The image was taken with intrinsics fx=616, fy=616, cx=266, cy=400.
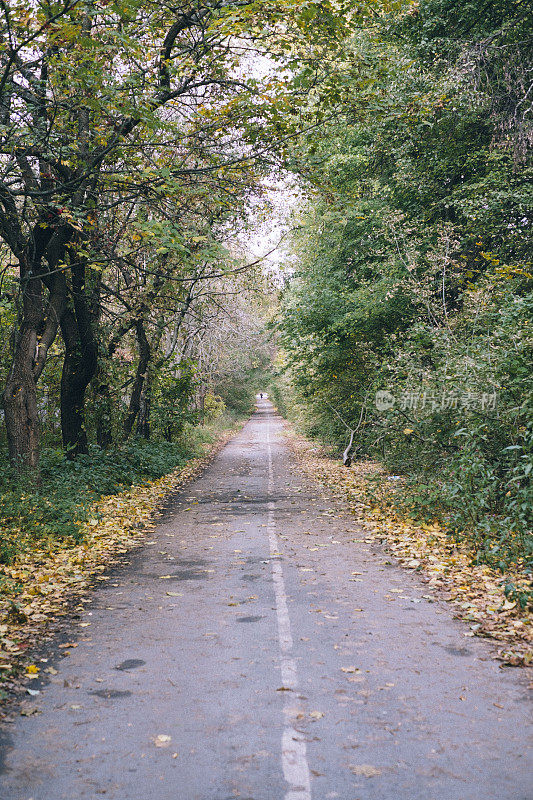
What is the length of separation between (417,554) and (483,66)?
1165 cm

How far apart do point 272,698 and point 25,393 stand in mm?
8537

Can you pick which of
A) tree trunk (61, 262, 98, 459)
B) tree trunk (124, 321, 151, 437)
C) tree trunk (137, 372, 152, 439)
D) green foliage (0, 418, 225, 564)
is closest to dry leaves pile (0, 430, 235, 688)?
green foliage (0, 418, 225, 564)

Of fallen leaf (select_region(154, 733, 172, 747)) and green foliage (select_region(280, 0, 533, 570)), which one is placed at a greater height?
green foliage (select_region(280, 0, 533, 570))

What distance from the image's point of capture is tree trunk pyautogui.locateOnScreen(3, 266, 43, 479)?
37.1 ft

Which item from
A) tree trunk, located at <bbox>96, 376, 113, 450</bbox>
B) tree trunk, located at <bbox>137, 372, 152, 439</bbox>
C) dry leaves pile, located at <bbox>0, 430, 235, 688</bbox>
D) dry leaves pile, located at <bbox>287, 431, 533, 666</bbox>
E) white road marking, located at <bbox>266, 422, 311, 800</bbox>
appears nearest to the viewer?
white road marking, located at <bbox>266, 422, 311, 800</bbox>

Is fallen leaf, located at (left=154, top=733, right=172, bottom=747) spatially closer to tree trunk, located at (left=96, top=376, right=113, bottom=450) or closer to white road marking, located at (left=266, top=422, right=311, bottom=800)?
white road marking, located at (left=266, top=422, right=311, bottom=800)

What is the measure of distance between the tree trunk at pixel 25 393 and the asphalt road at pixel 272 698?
4.19 meters

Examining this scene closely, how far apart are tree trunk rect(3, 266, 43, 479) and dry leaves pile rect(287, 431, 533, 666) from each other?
6402mm

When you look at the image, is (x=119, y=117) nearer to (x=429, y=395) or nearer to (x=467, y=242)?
(x=429, y=395)

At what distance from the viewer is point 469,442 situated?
29.1 feet

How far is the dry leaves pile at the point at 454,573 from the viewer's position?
5.78 m

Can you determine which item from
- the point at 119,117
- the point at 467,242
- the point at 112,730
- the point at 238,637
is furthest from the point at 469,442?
the point at 467,242
